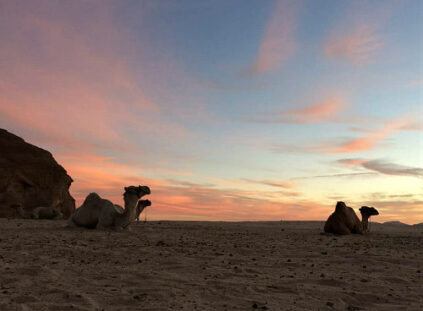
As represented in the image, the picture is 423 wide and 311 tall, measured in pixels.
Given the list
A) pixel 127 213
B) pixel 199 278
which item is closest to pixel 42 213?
pixel 127 213

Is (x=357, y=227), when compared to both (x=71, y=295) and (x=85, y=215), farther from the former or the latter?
(x=71, y=295)

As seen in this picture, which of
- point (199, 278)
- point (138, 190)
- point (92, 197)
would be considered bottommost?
point (199, 278)

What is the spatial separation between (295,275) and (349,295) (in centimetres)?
170

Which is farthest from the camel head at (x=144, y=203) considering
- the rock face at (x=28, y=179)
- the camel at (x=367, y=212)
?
the rock face at (x=28, y=179)

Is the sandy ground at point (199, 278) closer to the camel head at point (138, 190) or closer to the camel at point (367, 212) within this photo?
the camel head at point (138, 190)

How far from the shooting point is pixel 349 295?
745 cm

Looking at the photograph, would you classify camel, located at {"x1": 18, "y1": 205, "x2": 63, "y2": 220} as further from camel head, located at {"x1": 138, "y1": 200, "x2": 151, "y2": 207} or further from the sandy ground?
the sandy ground

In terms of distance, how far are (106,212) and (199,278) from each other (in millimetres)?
11744

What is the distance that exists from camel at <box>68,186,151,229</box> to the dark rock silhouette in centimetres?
972

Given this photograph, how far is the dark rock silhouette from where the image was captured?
21.5 meters

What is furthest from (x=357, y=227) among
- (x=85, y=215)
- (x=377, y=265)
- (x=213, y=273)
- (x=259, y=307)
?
(x=259, y=307)

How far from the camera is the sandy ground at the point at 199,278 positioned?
22.0 ft

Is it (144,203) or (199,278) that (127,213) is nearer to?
(144,203)

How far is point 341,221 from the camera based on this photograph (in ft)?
71.1
